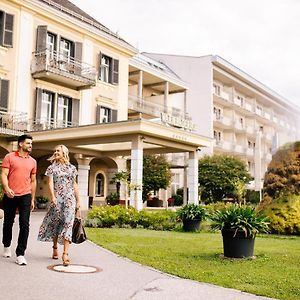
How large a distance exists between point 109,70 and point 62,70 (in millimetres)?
5141

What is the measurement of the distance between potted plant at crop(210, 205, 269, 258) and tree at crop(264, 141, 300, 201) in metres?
6.16

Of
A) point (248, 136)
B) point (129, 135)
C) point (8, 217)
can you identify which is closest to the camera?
point (8, 217)

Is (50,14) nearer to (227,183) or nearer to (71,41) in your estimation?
(71,41)

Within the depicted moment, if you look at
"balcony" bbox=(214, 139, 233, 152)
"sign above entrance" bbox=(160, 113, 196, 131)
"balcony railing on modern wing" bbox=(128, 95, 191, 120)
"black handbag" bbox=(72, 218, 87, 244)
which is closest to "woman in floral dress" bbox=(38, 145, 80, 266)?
"black handbag" bbox=(72, 218, 87, 244)

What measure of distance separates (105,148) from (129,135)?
5.46m

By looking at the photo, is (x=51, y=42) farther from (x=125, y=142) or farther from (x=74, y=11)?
(x=125, y=142)

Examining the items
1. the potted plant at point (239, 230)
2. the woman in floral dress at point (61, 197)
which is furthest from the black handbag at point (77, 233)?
the potted plant at point (239, 230)

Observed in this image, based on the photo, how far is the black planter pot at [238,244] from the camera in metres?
8.55

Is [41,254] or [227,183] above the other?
[227,183]

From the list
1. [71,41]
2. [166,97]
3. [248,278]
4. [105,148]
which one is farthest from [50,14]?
[248,278]

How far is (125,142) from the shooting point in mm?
21484

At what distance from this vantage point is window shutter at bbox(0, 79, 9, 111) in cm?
2153

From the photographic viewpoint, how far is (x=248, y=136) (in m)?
52.5

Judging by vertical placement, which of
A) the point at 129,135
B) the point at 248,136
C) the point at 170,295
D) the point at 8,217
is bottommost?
the point at 170,295
